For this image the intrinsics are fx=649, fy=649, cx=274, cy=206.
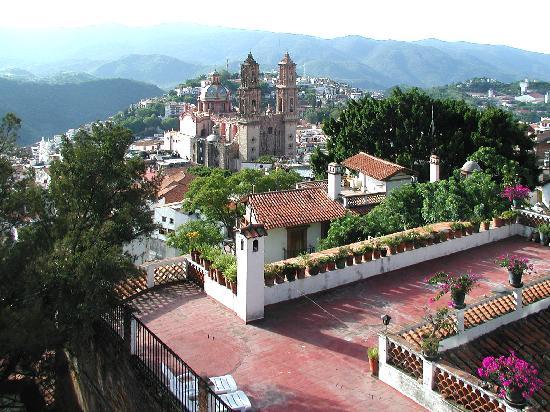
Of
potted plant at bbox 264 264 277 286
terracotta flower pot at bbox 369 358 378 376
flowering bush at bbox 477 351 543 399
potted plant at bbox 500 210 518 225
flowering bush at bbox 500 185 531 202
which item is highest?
flowering bush at bbox 500 185 531 202

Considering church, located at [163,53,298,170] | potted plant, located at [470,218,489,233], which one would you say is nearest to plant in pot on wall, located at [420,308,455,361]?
potted plant, located at [470,218,489,233]

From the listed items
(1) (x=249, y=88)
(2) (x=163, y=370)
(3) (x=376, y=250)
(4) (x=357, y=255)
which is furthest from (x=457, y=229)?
(1) (x=249, y=88)

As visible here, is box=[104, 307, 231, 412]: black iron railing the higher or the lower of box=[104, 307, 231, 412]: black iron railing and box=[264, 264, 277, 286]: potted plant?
the lower

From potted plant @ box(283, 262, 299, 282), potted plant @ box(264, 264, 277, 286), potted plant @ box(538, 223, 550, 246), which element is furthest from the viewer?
potted plant @ box(538, 223, 550, 246)

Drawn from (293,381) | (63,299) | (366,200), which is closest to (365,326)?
(293,381)

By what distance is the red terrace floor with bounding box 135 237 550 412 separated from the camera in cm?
890

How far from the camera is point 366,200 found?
22719mm

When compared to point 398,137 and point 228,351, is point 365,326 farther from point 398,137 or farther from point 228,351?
point 398,137

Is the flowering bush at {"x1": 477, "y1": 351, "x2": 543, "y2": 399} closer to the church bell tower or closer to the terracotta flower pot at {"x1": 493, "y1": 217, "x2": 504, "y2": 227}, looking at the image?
the terracotta flower pot at {"x1": 493, "y1": 217, "x2": 504, "y2": 227}

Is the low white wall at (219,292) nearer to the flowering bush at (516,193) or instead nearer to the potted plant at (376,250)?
the potted plant at (376,250)

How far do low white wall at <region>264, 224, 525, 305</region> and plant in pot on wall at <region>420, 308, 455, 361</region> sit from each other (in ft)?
9.75

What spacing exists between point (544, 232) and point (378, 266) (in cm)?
434

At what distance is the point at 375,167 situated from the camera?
25.9 m

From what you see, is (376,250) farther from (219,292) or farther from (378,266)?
(219,292)
